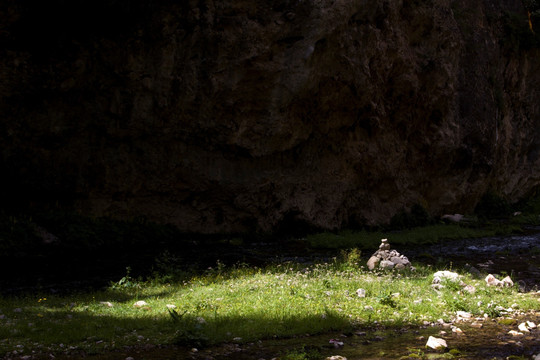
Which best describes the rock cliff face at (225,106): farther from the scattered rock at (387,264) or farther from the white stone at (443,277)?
the white stone at (443,277)

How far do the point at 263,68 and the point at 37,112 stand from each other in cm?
832

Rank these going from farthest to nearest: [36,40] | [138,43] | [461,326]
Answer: [138,43] → [36,40] → [461,326]

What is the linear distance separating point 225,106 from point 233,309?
12150mm

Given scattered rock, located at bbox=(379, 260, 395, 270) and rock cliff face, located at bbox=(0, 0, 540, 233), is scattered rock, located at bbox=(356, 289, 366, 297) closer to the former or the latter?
scattered rock, located at bbox=(379, 260, 395, 270)

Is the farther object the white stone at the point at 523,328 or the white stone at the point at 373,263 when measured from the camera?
the white stone at the point at 373,263

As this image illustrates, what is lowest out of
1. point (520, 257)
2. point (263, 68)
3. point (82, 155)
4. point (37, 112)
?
point (520, 257)

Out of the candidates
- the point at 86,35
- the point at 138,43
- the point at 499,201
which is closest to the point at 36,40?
the point at 86,35

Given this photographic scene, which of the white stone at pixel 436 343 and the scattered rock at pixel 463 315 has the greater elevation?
the white stone at pixel 436 343

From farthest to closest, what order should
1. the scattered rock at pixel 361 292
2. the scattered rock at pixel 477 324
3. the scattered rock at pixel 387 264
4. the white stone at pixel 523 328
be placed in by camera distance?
the scattered rock at pixel 387 264 < the scattered rock at pixel 361 292 < the scattered rock at pixel 477 324 < the white stone at pixel 523 328

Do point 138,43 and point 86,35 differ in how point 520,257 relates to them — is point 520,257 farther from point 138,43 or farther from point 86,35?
point 86,35

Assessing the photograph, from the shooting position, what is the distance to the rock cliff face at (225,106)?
55.7 ft

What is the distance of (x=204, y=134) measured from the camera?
19.0 m

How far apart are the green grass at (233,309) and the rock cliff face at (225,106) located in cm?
830

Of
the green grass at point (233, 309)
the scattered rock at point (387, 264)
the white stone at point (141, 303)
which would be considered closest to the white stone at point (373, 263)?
the scattered rock at point (387, 264)
